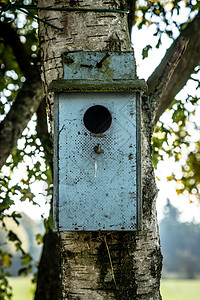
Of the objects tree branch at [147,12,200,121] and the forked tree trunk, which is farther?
tree branch at [147,12,200,121]

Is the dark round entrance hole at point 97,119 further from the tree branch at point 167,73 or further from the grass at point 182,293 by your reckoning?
the grass at point 182,293

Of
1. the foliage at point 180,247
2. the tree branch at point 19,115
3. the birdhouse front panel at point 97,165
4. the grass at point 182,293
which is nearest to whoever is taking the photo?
the birdhouse front panel at point 97,165

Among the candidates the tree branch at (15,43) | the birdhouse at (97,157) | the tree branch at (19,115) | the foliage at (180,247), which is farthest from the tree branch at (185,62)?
the foliage at (180,247)

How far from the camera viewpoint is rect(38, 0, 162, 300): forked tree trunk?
2.28 metres

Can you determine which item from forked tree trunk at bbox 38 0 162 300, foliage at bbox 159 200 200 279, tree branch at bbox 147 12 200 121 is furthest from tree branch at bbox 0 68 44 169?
foliage at bbox 159 200 200 279

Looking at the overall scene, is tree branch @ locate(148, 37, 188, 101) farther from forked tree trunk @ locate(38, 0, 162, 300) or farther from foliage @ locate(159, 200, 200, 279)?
foliage @ locate(159, 200, 200, 279)

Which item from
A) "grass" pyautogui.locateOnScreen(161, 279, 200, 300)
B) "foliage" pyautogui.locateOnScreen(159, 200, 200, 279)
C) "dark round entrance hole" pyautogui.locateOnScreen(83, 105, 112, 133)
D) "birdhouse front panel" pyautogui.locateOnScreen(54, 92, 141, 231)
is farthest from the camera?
"foliage" pyautogui.locateOnScreen(159, 200, 200, 279)

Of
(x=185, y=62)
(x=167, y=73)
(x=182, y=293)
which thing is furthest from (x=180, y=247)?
(x=167, y=73)

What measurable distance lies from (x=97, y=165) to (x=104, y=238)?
1.29ft

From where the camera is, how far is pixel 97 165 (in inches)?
91.0

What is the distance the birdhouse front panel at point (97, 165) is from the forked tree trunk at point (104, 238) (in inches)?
5.5

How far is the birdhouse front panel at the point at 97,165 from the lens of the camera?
227 cm

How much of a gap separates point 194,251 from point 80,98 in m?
49.7

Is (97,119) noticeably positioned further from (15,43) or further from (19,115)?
(15,43)
